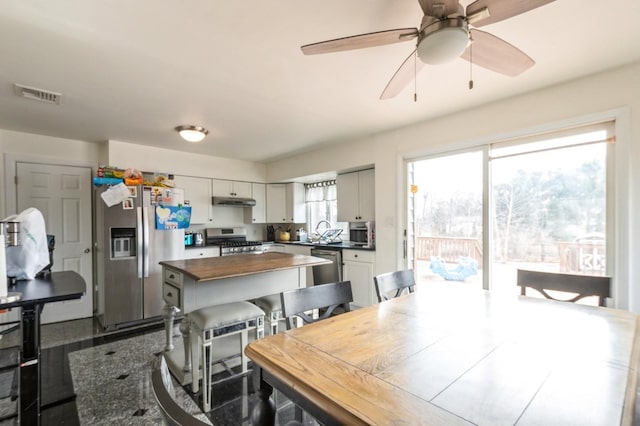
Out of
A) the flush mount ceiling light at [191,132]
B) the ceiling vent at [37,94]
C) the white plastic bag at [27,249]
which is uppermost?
the ceiling vent at [37,94]

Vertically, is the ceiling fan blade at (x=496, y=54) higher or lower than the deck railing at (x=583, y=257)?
higher

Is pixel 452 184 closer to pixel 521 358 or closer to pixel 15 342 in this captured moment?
pixel 521 358

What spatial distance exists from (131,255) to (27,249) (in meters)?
1.97

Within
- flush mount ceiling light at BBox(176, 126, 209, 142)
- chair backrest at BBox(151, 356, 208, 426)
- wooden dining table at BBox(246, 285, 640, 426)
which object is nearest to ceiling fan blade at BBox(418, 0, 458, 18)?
wooden dining table at BBox(246, 285, 640, 426)

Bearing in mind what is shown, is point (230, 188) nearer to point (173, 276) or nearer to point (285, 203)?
point (285, 203)

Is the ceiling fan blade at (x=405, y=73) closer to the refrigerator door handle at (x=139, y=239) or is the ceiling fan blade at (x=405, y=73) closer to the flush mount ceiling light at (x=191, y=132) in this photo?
the flush mount ceiling light at (x=191, y=132)

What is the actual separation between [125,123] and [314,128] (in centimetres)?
212

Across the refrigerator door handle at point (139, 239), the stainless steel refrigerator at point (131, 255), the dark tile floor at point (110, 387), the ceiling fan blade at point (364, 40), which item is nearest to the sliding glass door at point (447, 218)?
the ceiling fan blade at point (364, 40)

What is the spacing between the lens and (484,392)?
803mm

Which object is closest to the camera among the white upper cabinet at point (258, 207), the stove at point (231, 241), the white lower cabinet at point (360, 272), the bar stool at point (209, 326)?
the bar stool at point (209, 326)

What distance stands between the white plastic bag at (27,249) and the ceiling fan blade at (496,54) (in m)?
2.61

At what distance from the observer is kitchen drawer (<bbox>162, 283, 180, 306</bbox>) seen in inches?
91.5

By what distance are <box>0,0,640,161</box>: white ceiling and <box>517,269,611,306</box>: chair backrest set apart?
148cm

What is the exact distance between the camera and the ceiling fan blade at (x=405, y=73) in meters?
1.65
